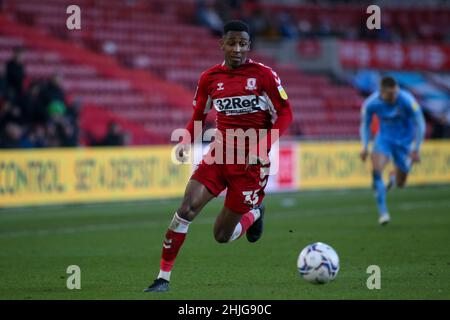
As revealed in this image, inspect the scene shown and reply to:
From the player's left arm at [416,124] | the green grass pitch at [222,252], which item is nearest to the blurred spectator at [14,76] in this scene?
the green grass pitch at [222,252]

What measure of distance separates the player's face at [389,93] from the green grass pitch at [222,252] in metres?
2.08

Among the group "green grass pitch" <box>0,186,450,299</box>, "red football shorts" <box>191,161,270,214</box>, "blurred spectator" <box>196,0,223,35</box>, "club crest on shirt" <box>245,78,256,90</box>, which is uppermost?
"blurred spectator" <box>196,0,223,35</box>

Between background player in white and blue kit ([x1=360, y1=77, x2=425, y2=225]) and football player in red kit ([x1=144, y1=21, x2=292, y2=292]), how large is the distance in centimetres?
600

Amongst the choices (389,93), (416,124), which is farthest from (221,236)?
(416,124)

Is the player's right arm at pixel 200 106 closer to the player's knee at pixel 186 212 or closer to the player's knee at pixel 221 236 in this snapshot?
the player's knee at pixel 186 212

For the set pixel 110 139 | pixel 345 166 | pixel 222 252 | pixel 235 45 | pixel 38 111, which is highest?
pixel 38 111

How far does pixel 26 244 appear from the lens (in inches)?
555

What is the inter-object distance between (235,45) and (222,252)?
157 inches

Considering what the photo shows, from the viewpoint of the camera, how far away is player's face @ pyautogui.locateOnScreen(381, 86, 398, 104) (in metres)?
15.9

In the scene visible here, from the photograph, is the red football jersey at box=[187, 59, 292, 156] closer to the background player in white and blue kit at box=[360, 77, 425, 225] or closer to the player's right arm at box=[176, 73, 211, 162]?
the player's right arm at box=[176, 73, 211, 162]

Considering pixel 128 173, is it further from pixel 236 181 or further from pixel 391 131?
pixel 236 181

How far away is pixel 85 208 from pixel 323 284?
39.5 feet

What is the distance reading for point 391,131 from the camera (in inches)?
664

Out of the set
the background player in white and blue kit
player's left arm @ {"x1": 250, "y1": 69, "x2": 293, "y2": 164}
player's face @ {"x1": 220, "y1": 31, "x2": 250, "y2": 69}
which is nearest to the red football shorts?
player's left arm @ {"x1": 250, "y1": 69, "x2": 293, "y2": 164}
